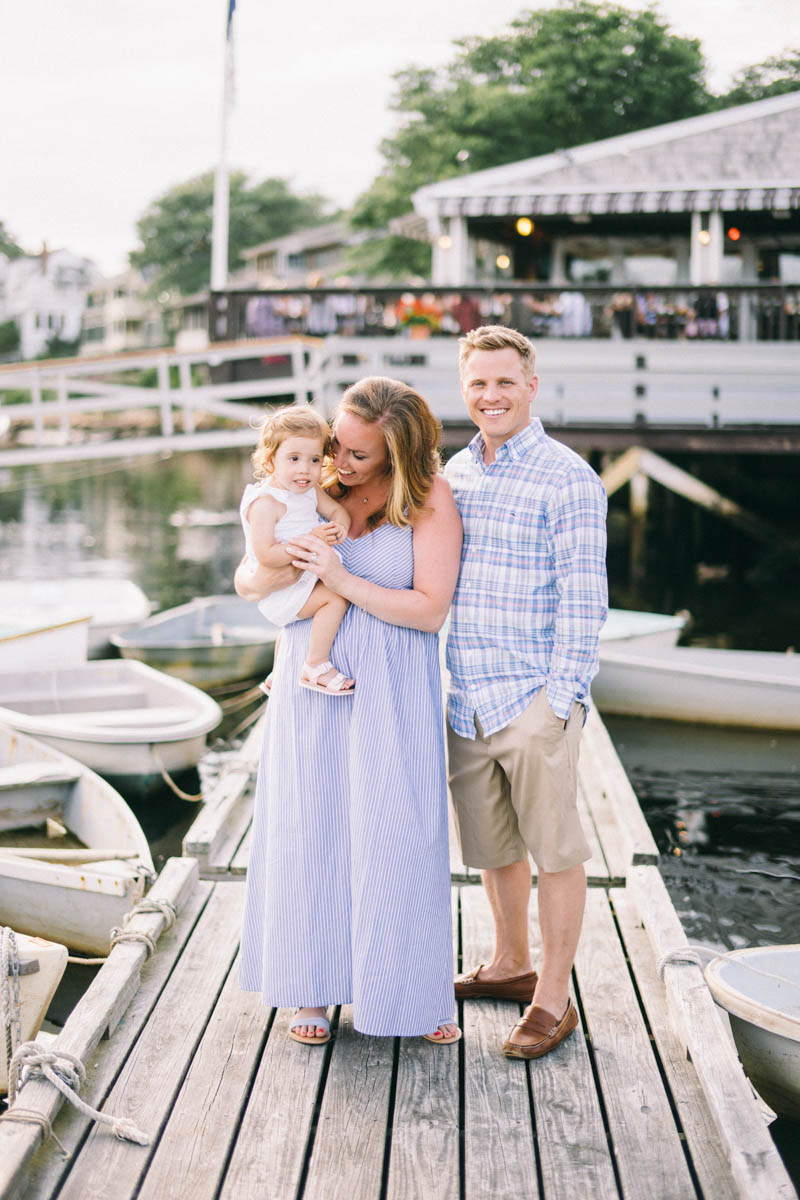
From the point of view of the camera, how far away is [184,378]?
44.0 feet

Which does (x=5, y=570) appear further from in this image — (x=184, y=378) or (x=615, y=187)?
(x=615, y=187)

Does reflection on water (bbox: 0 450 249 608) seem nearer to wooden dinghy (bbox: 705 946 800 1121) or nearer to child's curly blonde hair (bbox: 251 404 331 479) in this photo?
wooden dinghy (bbox: 705 946 800 1121)

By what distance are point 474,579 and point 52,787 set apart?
4404 millimetres

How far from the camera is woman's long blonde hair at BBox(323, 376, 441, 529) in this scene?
296 centimetres

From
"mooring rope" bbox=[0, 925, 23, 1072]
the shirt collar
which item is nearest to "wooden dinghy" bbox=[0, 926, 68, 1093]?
"mooring rope" bbox=[0, 925, 23, 1072]

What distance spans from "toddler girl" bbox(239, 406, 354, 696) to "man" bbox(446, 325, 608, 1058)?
347 mm

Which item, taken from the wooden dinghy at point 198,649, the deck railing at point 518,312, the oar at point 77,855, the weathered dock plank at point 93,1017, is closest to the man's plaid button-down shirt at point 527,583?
the weathered dock plank at point 93,1017

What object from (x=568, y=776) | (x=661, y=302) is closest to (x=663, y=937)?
(x=568, y=776)

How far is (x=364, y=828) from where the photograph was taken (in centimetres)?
304

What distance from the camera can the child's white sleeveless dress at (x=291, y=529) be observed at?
307 cm

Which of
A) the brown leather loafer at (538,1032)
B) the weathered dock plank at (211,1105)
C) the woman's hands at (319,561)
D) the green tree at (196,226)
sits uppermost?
the green tree at (196,226)

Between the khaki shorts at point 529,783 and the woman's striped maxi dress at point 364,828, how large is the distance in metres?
0.12

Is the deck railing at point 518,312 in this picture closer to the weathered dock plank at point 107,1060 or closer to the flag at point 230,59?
the flag at point 230,59

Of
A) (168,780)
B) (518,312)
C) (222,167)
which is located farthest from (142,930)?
(222,167)
